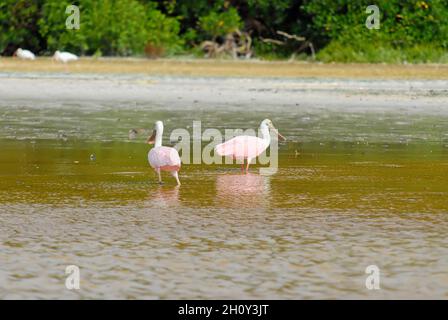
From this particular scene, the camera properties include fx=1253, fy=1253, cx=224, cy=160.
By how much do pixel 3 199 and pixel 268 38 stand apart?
100ft

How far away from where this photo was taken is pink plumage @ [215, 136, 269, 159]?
42.2 feet

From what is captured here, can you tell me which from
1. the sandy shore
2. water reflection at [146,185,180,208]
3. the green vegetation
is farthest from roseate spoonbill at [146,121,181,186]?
the green vegetation

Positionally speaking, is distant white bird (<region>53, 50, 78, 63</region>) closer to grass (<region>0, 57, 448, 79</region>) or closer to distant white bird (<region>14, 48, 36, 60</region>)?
grass (<region>0, 57, 448, 79</region>)

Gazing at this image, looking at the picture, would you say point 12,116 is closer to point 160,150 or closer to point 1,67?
point 160,150

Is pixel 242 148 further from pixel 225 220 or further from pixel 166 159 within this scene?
pixel 225 220

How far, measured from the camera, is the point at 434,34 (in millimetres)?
36969

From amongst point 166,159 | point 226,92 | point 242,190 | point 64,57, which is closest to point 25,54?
point 64,57

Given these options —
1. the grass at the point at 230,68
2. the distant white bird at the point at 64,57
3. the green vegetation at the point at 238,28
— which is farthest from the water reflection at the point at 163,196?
the green vegetation at the point at 238,28

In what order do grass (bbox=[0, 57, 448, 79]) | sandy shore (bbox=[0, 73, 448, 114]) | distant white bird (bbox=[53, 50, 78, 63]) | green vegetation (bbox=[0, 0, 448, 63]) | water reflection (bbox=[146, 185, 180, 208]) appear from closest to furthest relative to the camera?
1. water reflection (bbox=[146, 185, 180, 208])
2. sandy shore (bbox=[0, 73, 448, 114])
3. grass (bbox=[0, 57, 448, 79])
4. distant white bird (bbox=[53, 50, 78, 63])
5. green vegetation (bbox=[0, 0, 448, 63])

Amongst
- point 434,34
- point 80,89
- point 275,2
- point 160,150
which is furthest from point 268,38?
point 160,150

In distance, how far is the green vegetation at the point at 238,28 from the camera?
121 feet

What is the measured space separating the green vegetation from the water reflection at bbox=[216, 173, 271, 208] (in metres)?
23.8

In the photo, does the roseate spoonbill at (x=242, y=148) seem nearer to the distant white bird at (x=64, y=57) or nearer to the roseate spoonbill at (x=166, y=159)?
the roseate spoonbill at (x=166, y=159)

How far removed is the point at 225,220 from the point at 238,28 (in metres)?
30.5
